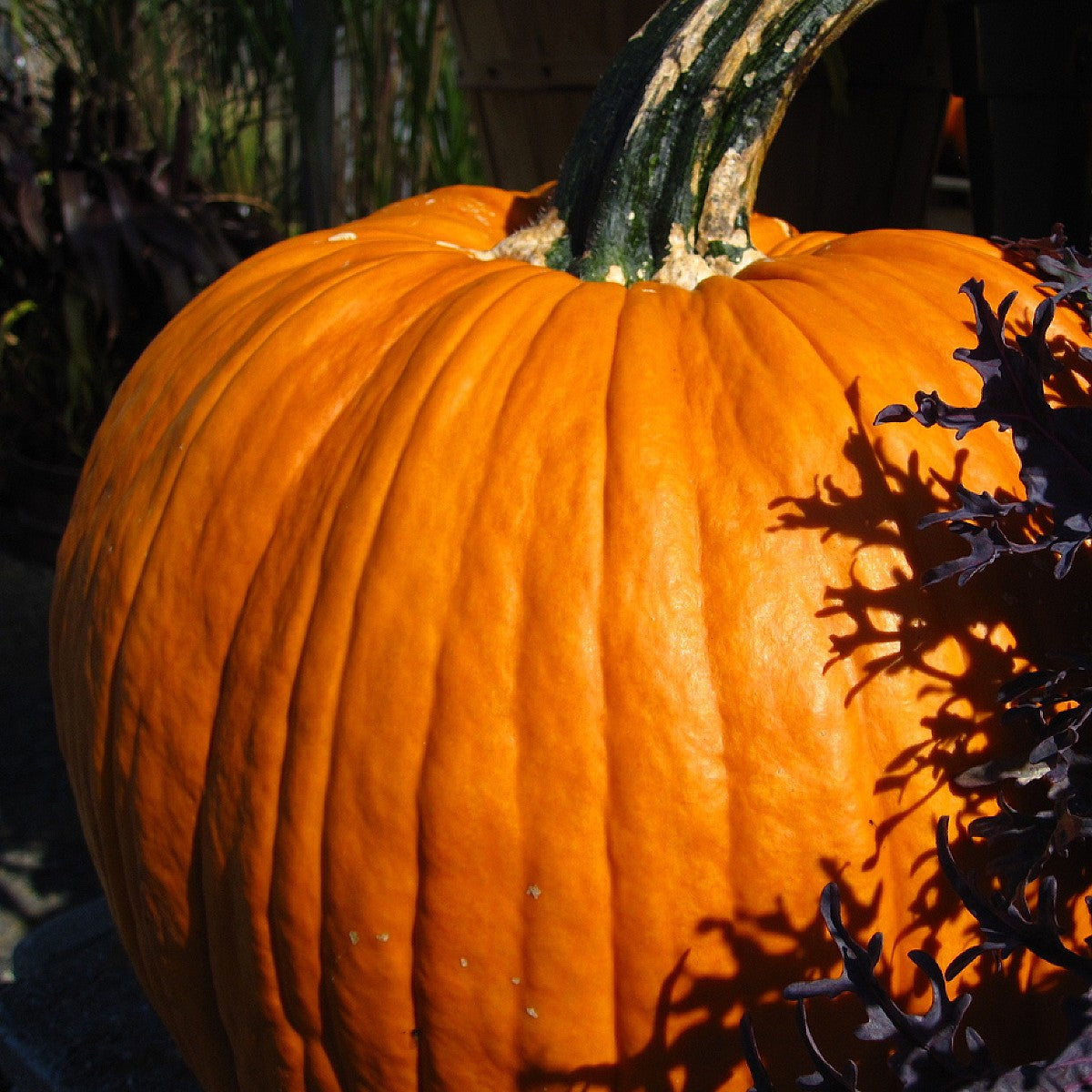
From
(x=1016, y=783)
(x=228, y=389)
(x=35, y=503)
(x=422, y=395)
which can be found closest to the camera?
(x=1016, y=783)

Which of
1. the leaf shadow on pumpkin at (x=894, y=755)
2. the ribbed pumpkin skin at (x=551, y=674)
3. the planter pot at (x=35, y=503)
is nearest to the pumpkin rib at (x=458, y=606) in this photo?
the ribbed pumpkin skin at (x=551, y=674)

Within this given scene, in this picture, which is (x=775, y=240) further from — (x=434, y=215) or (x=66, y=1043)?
(x=66, y=1043)

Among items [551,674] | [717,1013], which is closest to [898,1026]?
[717,1013]

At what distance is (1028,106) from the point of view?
1.55m

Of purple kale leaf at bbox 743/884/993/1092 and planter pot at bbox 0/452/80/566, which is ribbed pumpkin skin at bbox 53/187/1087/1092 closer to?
purple kale leaf at bbox 743/884/993/1092

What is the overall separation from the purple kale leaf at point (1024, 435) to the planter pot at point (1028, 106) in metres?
0.78

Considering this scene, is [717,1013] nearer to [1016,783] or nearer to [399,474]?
[1016,783]

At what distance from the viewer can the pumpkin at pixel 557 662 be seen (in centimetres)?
93

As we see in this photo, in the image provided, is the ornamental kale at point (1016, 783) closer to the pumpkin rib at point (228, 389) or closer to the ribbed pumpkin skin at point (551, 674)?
the ribbed pumpkin skin at point (551, 674)

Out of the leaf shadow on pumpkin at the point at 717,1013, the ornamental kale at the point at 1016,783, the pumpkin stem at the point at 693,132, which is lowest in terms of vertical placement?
the leaf shadow on pumpkin at the point at 717,1013

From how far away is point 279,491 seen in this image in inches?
43.0

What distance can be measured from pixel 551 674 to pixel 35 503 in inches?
117

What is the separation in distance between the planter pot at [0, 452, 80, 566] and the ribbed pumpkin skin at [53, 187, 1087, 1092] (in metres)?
2.43

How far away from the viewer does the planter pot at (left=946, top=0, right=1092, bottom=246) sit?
4.87ft
